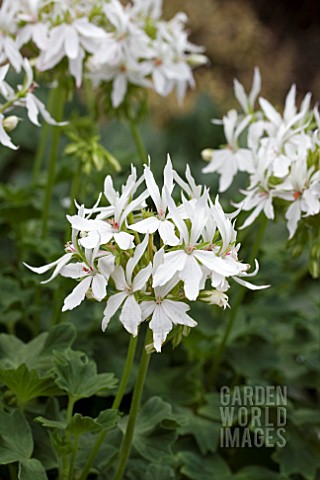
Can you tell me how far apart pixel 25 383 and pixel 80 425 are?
12 cm

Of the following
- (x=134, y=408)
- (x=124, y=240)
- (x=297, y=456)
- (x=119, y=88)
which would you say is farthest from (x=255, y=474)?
(x=119, y=88)

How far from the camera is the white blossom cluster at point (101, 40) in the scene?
4.41 ft

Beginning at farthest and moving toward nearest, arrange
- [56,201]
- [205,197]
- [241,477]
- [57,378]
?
[56,201]
[241,477]
[57,378]
[205,197]

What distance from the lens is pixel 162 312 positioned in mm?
878

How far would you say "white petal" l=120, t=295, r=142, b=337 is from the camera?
0.87 meters

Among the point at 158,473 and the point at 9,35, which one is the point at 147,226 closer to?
the point at 158,473

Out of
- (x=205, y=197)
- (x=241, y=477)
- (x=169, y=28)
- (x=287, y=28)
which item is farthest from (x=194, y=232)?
(x=287, y=28)

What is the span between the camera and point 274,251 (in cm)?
168

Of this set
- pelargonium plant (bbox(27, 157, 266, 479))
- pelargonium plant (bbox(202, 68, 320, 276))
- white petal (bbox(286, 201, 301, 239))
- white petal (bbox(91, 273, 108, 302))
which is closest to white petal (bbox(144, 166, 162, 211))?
pelargonium plant (bbox(27, 157, 266, 479))

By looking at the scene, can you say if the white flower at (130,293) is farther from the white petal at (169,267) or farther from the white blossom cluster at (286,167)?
the white blossom cluster at (286,167)

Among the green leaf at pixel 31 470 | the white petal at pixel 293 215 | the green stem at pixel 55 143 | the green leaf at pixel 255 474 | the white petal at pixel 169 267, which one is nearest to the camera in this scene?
the white petal at pixel 169 267

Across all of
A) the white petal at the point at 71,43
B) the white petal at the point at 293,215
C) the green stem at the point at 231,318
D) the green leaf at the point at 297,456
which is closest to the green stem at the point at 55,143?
the white petal at the point at 71,43

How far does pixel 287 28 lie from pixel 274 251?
335 centimetres

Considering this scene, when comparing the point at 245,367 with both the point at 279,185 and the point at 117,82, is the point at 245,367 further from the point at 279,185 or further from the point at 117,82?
the point at 117,82
